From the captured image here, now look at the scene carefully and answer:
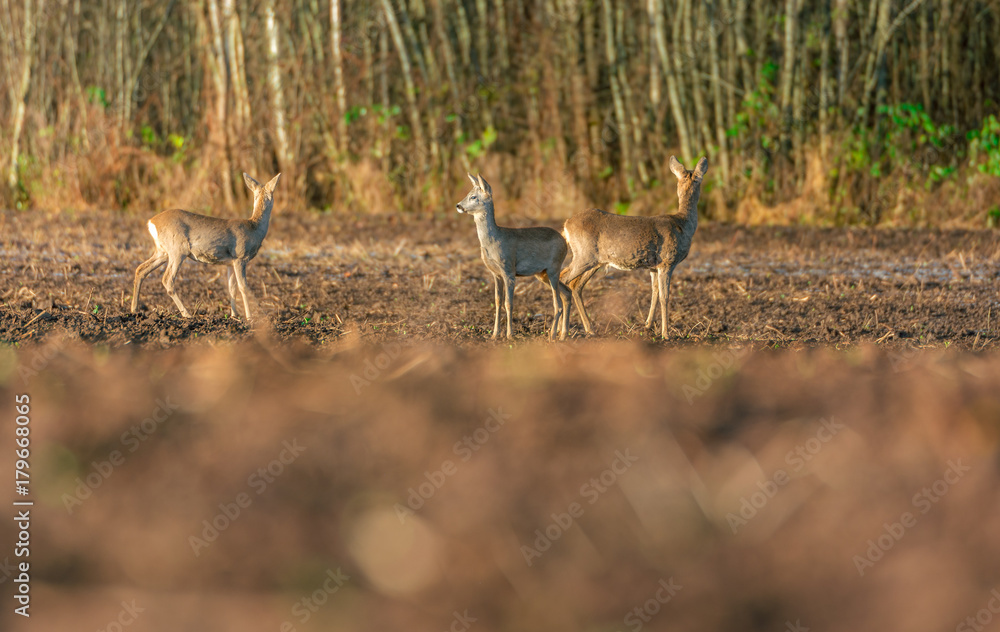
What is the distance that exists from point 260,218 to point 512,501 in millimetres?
3855

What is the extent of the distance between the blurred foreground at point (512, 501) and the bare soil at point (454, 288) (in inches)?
75.5

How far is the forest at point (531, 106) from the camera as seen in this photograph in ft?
47.4

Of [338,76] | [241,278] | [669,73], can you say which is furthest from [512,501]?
[338,76]

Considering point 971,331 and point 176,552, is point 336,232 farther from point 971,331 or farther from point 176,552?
point 176,552

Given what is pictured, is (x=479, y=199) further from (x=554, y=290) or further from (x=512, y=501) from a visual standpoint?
(x=512, y=501)

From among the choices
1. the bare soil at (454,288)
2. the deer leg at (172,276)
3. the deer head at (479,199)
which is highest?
the deer head at (479,199)

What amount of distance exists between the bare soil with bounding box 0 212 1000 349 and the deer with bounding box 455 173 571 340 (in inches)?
13.1

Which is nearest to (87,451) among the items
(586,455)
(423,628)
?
(423,628)

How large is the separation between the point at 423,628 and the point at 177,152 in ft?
42.3

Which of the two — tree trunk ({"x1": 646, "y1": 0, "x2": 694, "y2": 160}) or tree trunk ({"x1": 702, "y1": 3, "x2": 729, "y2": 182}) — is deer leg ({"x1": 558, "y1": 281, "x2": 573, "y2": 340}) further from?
tree trunk ({"x1": 646, "y1": 0, "x2": 694, "y2": 160})

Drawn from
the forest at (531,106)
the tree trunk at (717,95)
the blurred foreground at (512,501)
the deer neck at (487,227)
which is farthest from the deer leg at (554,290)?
the tree trunk at (717,95)

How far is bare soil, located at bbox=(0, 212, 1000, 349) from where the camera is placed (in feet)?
22.2

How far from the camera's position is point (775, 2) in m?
16.4

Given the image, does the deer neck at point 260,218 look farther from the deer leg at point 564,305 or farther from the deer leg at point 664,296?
the deer leg at point 664,296
